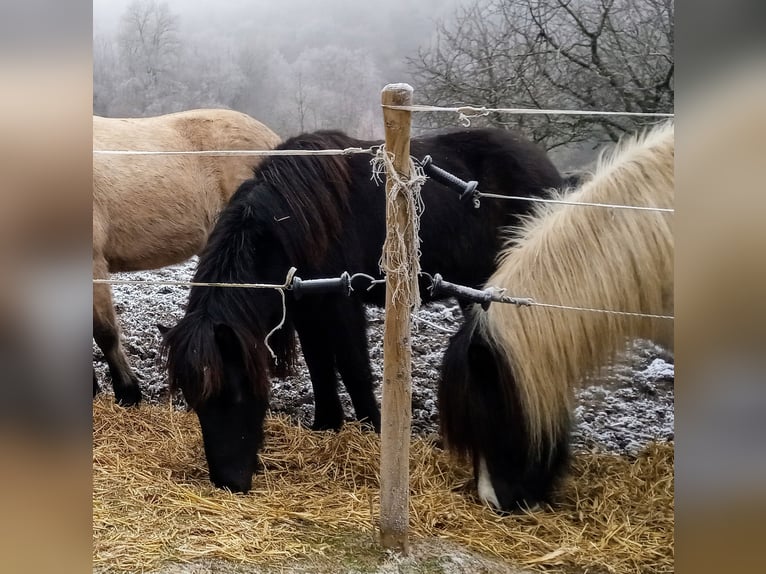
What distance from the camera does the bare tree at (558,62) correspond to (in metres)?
2.47

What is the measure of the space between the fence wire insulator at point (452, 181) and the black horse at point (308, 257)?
56 millimetres

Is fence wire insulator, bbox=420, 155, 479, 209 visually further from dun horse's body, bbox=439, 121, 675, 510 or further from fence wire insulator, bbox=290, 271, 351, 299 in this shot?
fence wire insulator, bbox=290, 271, 351, 299

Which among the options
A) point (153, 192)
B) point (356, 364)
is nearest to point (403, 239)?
point (356, 364)

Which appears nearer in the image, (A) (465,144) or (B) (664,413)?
(B) (664,413)

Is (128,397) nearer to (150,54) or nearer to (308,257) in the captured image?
(308,257)

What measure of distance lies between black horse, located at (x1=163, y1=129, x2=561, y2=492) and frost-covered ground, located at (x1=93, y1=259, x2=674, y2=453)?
13cm

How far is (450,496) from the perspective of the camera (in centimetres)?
251

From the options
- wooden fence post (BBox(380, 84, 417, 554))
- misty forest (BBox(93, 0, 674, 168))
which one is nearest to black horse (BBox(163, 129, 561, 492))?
misty forest (BBox(93, 0, 674, 168))

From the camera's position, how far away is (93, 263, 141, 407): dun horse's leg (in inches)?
115

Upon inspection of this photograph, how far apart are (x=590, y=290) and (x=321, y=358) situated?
1172 millimetres

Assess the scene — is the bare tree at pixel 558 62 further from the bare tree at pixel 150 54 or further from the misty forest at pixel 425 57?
the bare tree at pixel 150 54
